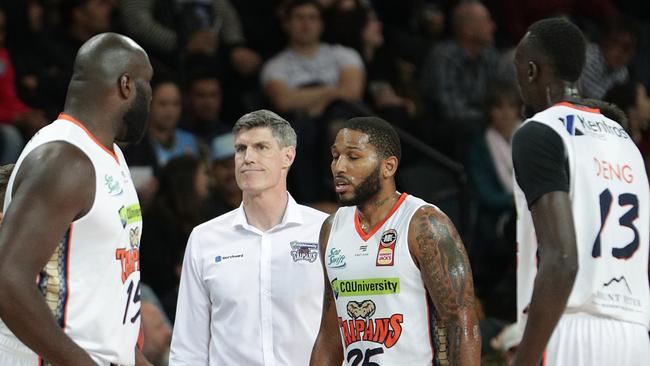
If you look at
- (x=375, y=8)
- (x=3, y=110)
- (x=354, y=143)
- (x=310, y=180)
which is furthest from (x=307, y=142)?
(x=354, y=143)

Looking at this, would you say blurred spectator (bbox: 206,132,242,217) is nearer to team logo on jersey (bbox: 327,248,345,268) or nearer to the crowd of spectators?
the crowd of spectators

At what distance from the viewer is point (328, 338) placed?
5.65 metres

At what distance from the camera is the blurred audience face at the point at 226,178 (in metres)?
9.23

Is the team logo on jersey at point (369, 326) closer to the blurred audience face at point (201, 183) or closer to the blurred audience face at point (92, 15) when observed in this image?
the blurred audience face at point (201, 183)

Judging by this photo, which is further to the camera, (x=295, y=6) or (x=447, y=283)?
(x=295, y=6)

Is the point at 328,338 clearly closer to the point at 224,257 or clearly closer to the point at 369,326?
the point at 369,326

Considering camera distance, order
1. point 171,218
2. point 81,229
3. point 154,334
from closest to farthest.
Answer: point 81,229 → point 154,334 → point 171,218

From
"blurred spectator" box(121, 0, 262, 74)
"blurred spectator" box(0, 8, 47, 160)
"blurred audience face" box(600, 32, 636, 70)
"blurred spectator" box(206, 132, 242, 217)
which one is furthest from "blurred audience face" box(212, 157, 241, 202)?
"blurred audience face" box(600, 32, 636, 70)

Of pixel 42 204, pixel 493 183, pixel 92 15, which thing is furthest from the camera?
pixel 92 15

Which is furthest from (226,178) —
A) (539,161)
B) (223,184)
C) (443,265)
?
(539,161)

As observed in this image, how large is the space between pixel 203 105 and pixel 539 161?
6500mm

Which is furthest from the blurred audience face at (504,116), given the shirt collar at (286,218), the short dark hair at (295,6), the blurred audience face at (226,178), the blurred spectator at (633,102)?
the shirt collar at (286,218)

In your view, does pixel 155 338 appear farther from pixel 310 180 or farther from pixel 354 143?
pixel 354 143

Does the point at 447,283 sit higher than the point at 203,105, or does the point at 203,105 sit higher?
the point at 203,105
